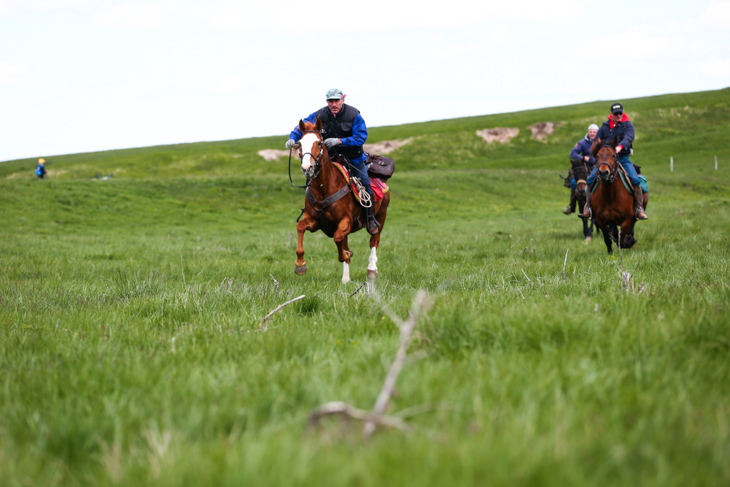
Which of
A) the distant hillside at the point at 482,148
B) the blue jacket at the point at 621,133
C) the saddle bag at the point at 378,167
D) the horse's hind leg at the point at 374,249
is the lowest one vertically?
the horse's hind leg at the point at 374,249

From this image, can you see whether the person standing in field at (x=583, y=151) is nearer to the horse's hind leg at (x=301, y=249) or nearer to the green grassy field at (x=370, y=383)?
the green grassy field at (x=370, y=383)

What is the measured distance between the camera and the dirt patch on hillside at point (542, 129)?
7844 centimetres

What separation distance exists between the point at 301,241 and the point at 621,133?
7.82 m

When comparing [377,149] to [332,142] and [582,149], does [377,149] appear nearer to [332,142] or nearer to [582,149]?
[582,149]

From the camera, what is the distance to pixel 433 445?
185 cm

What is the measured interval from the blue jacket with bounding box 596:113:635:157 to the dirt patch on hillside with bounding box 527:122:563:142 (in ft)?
224

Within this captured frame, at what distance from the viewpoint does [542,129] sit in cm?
8000

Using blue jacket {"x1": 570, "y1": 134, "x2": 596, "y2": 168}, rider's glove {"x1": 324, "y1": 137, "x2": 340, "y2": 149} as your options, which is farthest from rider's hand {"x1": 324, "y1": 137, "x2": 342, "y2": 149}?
blue jacket {"x1": 570, "y1": 134, "x2": 596, "y2": 168}

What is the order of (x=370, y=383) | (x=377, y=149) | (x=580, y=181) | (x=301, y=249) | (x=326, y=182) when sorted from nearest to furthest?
(x=370, y=383) → (x=301, y=249) → (x=326, y=182) → (x=580, y=181) → (x=377, y=149)

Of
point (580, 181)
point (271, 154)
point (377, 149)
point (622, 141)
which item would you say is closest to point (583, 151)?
point (580, 181)

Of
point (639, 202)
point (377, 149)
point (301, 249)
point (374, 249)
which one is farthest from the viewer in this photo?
point (377, 149)

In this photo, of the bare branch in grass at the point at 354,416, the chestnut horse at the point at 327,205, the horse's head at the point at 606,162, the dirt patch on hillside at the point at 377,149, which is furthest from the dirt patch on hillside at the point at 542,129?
the bare branch in grass at the point at 354,416

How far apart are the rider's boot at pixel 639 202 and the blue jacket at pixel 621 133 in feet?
2.70

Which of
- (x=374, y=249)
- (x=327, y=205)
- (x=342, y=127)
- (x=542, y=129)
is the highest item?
(x=542, y=129)
